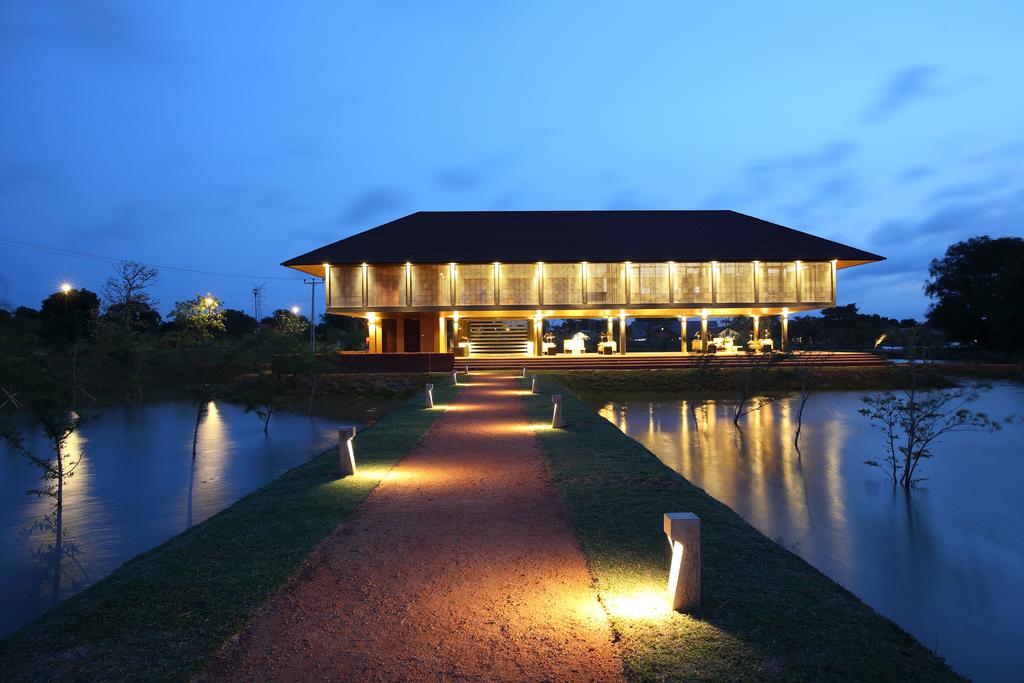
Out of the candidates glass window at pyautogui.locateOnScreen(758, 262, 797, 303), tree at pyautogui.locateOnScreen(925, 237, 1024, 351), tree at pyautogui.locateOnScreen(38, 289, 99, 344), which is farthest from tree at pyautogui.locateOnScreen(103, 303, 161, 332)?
tree at pyautogui.locateOnScreen(925, 237, 1024, 351)

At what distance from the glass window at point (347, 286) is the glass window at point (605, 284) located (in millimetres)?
10700

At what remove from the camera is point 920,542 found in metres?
8.80

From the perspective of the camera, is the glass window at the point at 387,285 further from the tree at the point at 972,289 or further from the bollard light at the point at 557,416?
the tree at the point at 972,289

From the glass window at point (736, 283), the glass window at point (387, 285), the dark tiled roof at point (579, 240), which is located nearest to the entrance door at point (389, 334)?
the glass window at point (387, 285)

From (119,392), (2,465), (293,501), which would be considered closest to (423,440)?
(293,501)

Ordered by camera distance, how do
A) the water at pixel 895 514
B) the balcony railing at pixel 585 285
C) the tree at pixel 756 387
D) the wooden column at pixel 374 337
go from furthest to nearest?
the wooden column at pixel 374 337 → the balcony railing at pixel 585 285 → the tree at pixel 756 387 → the water at pixel 895 514

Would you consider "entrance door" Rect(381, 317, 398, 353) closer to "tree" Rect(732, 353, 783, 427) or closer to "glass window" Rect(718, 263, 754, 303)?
"glass window" Rect(718, 263, 754, 303)

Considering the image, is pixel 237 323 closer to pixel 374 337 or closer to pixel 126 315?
pixel 126 315

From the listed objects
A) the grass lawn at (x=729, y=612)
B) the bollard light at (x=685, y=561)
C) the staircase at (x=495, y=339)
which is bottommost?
the grass lawn at (x=729, y=612)

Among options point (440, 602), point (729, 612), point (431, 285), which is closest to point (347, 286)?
point (431, 285)

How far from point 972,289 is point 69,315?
61.4m

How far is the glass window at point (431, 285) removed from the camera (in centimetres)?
3045

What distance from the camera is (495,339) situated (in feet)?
116

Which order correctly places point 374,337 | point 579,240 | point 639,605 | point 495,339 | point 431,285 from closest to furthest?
point 639,605, point 431,285, point 374,337, point 579,240, point 495,339
